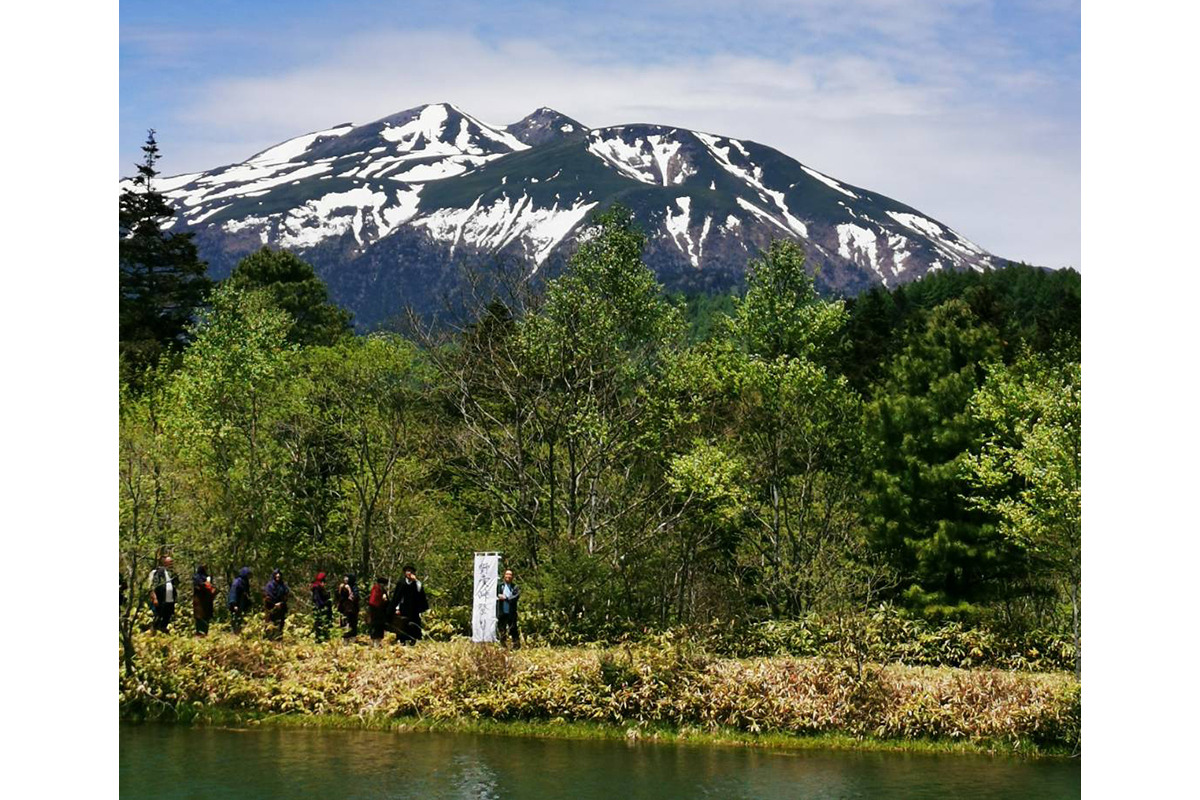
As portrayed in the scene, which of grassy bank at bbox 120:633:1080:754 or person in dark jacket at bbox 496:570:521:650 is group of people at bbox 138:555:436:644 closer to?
person in dark jacket at bbox 496:570:521:650

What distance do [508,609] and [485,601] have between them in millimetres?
918

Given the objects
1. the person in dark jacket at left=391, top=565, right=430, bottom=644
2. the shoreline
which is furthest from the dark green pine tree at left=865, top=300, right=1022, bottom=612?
the person in dark jacket at left=391, top=565, right=430, bottom=644

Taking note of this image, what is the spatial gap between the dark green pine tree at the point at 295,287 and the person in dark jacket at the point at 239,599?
3736 centimetres

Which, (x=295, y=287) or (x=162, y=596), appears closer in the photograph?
(x=162, y=596)

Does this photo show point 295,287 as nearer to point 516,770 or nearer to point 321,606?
point 321,606

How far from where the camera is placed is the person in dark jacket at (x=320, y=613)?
28188mm

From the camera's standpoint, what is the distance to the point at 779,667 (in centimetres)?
2544

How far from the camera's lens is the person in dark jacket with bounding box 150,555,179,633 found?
2733cm

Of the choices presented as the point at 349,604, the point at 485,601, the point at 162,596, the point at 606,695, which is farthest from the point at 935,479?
the point at 162,596

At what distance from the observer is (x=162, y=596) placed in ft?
90.5
